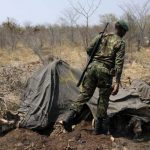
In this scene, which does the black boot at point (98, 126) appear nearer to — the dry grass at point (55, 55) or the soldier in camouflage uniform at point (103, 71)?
the soldier in camouflage uniform at point (103, 71)

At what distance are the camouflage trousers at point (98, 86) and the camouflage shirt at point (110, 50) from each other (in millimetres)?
100

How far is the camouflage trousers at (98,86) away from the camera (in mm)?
5707

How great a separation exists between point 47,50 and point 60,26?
6.49m

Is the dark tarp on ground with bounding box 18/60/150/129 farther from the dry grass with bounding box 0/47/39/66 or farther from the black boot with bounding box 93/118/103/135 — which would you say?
the dry grass with bounding box 0/47/39/66

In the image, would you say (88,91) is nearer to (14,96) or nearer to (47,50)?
(14,96)

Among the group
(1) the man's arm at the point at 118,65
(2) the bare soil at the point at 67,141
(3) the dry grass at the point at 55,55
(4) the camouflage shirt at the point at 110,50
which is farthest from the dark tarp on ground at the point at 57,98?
(3) the dry grass at the point at 55,55

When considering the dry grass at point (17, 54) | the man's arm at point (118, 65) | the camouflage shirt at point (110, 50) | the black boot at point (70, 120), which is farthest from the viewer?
the dry grass at point (17, 54)

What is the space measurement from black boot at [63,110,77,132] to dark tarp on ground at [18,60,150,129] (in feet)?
1.16

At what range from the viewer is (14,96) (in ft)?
26.1

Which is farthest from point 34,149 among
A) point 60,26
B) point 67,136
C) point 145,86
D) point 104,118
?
point 60,26

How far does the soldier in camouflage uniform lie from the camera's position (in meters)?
5.66

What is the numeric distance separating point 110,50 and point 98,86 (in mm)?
560

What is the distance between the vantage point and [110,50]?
569cm

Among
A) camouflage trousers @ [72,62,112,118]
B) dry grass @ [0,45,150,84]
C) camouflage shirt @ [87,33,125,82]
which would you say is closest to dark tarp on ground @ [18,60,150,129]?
camouflage trousers @ [72,62,112,118]
